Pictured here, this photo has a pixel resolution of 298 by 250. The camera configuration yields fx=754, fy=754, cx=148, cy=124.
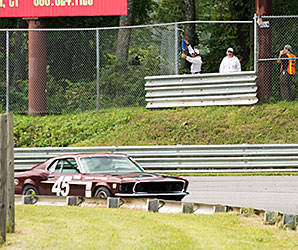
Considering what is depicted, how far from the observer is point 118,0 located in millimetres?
24594

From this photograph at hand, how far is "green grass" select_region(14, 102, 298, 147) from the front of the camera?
21.0 metres

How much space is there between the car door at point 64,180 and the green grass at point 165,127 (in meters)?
6.74

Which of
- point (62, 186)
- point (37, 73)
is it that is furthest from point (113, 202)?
point (37, 73)

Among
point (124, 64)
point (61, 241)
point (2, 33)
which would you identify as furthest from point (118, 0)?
point (61, 241)

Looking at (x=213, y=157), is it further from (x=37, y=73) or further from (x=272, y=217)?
(x=272, y=217)

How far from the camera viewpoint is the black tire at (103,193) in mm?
13508

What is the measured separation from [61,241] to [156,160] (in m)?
11.6

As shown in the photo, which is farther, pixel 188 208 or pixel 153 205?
pixel 153 205

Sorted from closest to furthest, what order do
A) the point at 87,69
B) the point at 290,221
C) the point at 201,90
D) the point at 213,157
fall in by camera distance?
the point at 290,221 < the point at 213,157 < the point at 201,90 < the point at 87,69

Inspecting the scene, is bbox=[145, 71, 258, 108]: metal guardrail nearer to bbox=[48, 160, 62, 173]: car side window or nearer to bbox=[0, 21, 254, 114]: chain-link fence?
bbox=[0, 21, 254, 114]: chain-link fence

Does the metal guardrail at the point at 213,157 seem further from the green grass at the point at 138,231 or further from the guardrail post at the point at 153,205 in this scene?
the green grass at the point at 138,231

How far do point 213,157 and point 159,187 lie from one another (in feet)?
21.0

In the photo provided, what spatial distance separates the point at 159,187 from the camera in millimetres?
13680

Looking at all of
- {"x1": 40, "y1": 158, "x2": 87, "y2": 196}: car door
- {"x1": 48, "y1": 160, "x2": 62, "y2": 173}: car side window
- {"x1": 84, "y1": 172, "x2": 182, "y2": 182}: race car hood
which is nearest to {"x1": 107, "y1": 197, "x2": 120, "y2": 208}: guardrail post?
{"x1": 84, "y1": 172, "x2": 182, "y2": 182}: race car hood
